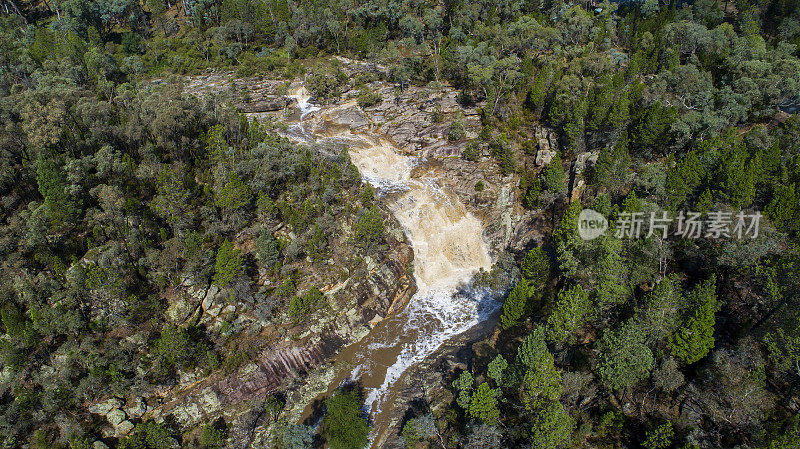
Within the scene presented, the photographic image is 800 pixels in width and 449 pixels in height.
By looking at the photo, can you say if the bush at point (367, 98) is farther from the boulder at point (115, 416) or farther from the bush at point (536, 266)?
the boulder at point (115, 416)

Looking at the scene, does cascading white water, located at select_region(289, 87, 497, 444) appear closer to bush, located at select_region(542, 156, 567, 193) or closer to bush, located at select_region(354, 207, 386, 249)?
bush, located at select_region(354, 207, 386, 249)

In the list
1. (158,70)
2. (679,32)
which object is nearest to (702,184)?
(679,32)

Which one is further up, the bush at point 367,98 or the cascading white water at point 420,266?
the bush at point 367,98

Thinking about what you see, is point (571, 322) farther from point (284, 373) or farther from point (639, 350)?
point (284, 373)

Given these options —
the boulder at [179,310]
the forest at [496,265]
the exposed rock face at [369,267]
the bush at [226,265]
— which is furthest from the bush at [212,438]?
the bush at [226,265]

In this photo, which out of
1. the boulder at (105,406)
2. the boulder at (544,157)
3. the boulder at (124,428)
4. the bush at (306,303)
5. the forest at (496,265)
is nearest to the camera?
the forest at (496,265)

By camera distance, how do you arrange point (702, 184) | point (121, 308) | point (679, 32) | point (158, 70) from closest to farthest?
point (121, 308), point (702, 184), point (679, 32), point (158, 70)
